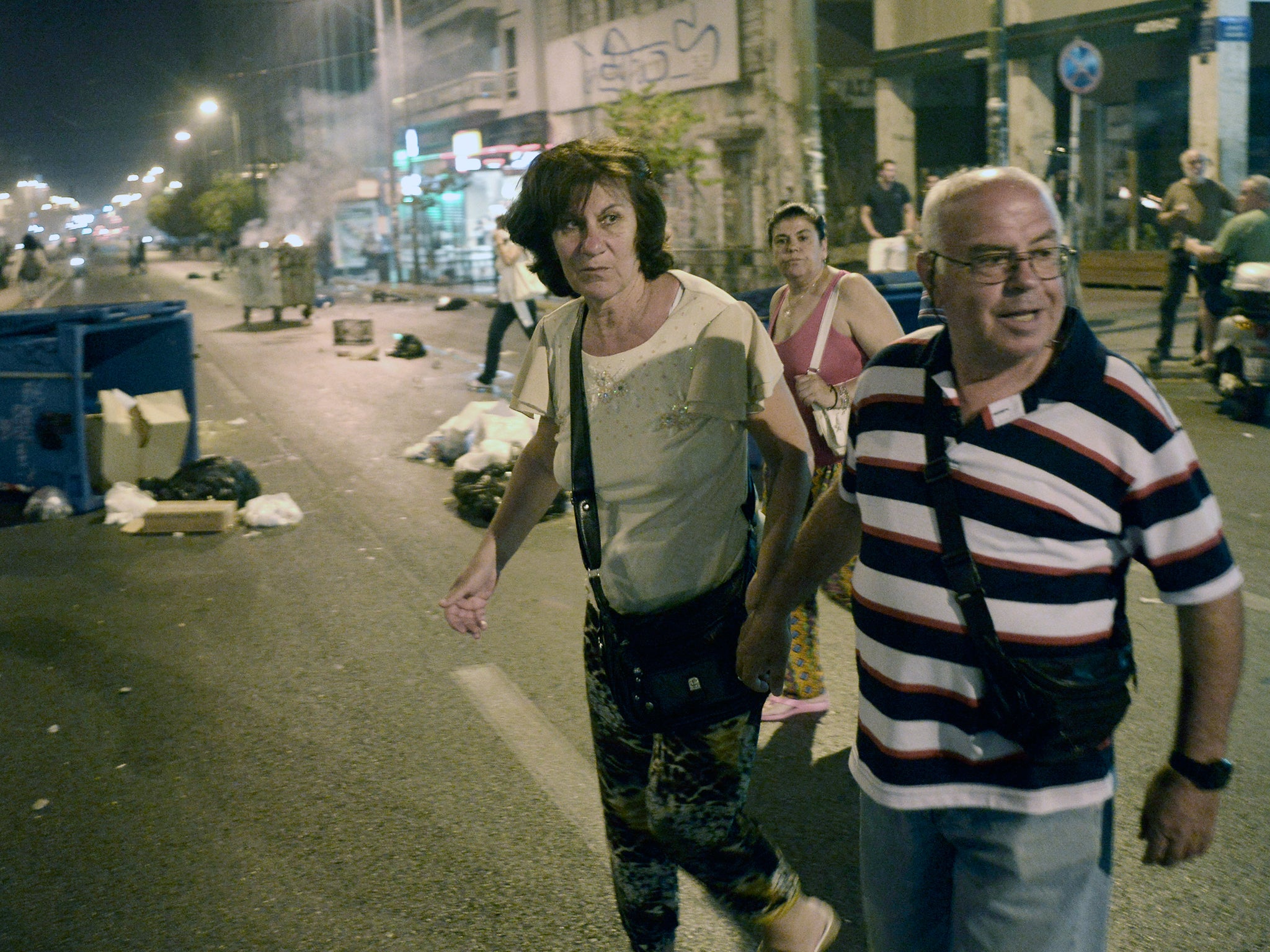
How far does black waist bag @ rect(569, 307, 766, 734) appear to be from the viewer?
2576 millimetres

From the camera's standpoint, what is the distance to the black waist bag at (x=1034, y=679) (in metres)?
1.90

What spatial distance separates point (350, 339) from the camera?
1930cm

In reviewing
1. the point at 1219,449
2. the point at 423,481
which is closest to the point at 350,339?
the point at 423,481

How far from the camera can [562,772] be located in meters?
4.35

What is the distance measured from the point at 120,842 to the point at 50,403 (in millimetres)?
5625

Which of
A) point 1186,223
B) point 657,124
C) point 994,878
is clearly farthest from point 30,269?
point 994,878

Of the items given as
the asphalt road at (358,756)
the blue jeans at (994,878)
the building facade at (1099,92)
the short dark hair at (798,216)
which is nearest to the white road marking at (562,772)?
the asphalt road at (358,756)

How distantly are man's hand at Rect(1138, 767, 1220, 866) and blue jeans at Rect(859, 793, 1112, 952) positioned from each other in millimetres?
79

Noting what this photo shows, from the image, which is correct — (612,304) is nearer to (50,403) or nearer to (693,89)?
(50,403)

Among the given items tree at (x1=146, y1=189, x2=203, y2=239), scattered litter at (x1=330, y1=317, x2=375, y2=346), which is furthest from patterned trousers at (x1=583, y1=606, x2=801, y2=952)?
tree at (x1=146, y1=189, x2=203, y2=239)

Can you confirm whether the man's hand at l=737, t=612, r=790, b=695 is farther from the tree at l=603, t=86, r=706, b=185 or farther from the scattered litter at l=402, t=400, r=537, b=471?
the tree at l=603, t=86, r=706, b=185

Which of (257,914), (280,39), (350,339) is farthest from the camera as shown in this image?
(280,39)

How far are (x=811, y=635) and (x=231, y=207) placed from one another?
238 feet

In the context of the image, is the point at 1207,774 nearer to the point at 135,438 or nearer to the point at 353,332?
the point at 135,438
